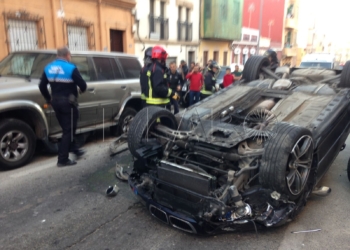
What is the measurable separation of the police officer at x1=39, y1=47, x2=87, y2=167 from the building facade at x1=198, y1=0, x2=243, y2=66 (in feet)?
60.6

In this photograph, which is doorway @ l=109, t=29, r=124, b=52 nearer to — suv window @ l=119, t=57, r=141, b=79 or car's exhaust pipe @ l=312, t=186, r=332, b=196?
suv window @ l=119, t=57, r=141, b=79

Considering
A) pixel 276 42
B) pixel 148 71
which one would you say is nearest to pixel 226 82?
pixel 148 71

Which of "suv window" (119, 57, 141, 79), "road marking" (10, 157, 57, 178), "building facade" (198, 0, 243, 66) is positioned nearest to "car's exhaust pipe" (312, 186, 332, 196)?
"road marking" (10, 157, 57, 178)

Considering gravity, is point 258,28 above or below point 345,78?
above

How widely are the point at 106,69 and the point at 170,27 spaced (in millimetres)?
13178

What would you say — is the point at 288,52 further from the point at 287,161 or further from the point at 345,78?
the point at 287,161

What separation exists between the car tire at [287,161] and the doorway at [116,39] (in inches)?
494

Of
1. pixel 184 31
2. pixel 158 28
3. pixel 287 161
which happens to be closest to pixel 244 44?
pixel 184 31

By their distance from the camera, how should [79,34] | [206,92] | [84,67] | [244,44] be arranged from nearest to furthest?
[84,67], [206,92], [79,34], [244,44]

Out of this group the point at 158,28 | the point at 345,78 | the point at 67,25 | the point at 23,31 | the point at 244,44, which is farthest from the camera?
the point at 244,44

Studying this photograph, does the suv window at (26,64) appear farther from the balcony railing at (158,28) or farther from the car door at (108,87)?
the balcony railing at (158,28)

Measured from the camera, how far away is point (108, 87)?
6.36m

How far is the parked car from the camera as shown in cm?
491

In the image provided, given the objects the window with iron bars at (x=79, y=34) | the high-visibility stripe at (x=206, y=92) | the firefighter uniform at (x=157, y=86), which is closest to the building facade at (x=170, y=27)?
the window with iron bars at (x=79, y=34)
